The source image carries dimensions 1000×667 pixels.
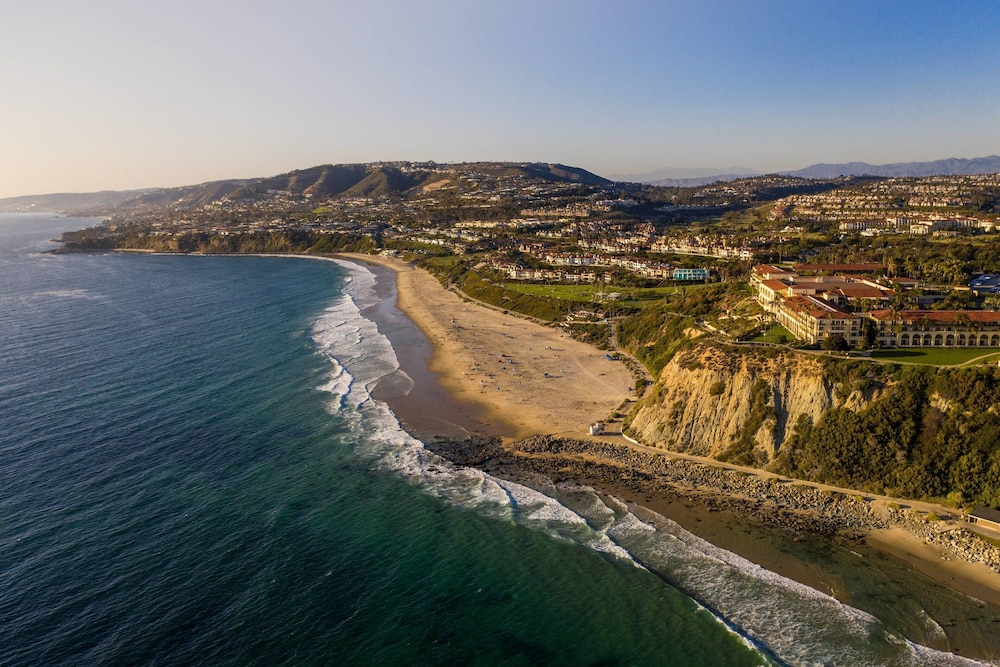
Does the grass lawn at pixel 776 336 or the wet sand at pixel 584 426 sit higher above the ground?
the grass lawn at pixel 776 336

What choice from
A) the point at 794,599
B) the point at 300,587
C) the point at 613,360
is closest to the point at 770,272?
the point at 613,360

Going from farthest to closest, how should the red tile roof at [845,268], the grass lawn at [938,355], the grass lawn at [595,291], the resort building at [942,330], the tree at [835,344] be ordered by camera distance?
the grass lawn at [595,291] < the red tile roof at [845,268] < the resort building at [942,330] < the tree at [835,344] < the grass lawn at [938,355]

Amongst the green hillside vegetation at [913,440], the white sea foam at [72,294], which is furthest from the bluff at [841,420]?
the white sea foam at [72,294]

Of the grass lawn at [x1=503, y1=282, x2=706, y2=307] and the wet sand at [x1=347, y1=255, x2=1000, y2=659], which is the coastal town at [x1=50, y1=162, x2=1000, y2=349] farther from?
the wet sand at [x1=347, y1=255, x2=1000, y2=659]

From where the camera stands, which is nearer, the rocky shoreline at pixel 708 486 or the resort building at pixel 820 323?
the rocky shoreline at pixel 708 486

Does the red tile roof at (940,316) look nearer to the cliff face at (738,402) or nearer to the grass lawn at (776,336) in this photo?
the grass lawn at (776,336)

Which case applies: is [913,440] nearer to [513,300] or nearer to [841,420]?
[841,420]
